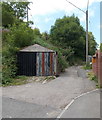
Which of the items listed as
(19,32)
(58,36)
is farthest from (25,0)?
(19,32)

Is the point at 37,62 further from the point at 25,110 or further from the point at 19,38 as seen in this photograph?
the point at 25,110

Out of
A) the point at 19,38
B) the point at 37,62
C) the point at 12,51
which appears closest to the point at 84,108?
the point at 37,62

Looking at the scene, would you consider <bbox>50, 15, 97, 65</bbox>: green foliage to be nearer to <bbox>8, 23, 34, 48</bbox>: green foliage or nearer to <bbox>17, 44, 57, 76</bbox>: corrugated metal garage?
<bbox>8, 23, 34, 48</bbox>: green foliage

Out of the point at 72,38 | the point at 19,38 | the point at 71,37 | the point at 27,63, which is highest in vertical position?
the point at 71,37

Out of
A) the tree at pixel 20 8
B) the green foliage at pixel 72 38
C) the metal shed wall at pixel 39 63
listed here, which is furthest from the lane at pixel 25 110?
the green foliage at pixel 72 38

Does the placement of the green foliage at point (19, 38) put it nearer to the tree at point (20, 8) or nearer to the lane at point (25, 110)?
the lane at point (25, 110)

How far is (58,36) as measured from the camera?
4228 cm

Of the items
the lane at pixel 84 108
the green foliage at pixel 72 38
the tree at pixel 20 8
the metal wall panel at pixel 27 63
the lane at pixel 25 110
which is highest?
the tree at pixel 20 8

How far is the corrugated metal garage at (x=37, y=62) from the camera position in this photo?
17.0 meters

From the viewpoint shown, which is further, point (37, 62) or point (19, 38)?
point (19, 38)

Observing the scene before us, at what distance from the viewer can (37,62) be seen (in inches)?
674

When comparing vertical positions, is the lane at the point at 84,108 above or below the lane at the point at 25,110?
above

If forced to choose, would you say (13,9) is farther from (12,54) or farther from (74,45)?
(12,54)

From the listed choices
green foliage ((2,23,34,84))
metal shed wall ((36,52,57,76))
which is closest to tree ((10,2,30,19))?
green foliage ((2,23,34,84))
